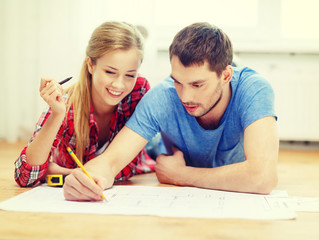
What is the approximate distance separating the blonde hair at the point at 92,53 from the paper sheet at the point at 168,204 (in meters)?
0.27

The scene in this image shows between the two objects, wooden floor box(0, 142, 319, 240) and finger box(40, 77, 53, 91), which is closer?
wooden floor box(0, 142, 319, 240)

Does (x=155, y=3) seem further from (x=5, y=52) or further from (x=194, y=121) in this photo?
(x=194, y=121)

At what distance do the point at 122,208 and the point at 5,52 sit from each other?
2416 millimetres

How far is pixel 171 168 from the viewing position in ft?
4.71

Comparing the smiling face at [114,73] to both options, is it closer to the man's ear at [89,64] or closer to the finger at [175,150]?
the man's ear at [89,64]

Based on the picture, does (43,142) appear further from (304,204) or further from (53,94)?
(304,204)

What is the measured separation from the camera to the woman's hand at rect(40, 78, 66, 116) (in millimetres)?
1221

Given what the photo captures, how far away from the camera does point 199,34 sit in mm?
1272

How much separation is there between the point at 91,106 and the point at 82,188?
0.48m

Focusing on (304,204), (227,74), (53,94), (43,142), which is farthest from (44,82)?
(304,204)

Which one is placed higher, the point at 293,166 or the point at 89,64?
the point at 89,64

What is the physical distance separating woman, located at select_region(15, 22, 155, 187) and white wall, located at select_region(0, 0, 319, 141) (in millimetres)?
1331

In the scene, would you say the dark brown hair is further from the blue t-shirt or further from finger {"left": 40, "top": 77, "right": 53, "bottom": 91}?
finger {"left": 40, "top": 77, "right": 53, "bottom": 91}

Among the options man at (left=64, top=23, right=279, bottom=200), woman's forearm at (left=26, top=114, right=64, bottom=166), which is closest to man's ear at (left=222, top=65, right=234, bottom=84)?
man at (left=64, top=23, right=279, bottom=200)
